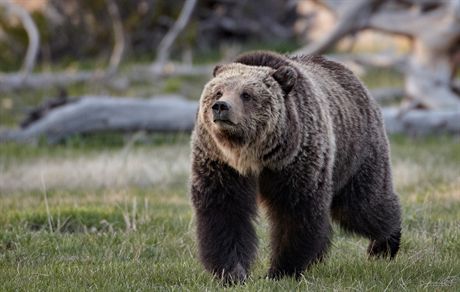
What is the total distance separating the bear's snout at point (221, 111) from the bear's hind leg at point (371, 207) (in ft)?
5.11

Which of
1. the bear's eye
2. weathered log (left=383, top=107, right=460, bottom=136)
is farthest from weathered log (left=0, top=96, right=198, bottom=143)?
the bear's eye

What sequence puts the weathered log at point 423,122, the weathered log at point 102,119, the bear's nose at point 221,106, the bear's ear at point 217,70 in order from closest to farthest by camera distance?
1. the bear's nose at point 221,106
2. the bear's ear at point 217,70
3. the weathered log at point 102,119
4. the weathered log at point 423,122

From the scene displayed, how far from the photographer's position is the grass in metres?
5.67

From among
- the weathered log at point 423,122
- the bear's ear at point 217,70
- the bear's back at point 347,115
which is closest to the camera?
the bear's ear at point 217,70

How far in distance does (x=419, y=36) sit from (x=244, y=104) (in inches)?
364

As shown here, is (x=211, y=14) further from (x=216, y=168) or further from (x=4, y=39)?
(x=216, y=168)

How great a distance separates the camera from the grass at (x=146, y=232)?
5670mm

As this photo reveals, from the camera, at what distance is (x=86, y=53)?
2011cm

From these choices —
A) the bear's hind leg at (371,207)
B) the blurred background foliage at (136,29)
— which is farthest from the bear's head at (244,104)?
the blurred background foliage at (136,29)

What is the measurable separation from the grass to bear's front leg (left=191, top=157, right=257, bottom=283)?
0.15 meters

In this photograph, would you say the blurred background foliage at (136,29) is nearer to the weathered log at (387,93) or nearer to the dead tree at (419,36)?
the weathered log at (387,93)

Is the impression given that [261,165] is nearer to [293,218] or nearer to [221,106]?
[293,218]

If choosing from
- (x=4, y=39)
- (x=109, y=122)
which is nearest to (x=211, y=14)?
(x=4, y=39)

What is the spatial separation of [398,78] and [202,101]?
1369 cm
